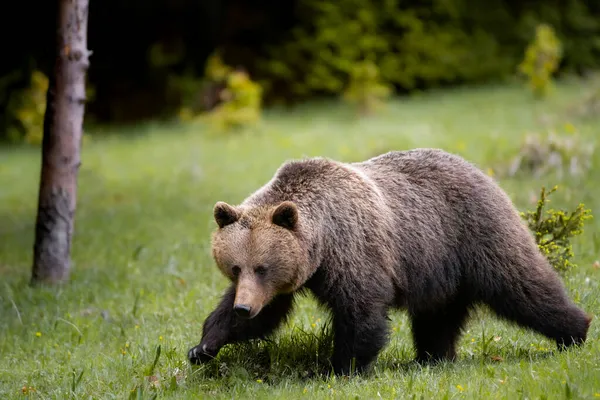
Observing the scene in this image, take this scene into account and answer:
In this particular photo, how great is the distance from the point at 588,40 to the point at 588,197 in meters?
13.3

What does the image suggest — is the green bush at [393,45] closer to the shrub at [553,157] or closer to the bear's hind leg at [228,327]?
the shrub at [553,157]

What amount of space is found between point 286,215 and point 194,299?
265 centimetres

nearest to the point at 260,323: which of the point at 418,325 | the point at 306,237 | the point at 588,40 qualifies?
the point at 306,237

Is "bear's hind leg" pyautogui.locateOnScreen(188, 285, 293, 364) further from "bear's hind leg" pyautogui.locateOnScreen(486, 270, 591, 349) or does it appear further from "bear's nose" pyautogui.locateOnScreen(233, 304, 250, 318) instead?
"bear's hind leg" pyautogui.locateOnScreen(486, 270, 591, 349)

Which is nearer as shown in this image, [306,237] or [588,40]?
[306,237]

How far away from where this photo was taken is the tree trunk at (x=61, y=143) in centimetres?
789

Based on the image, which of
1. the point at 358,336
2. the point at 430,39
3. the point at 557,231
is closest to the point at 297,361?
the point at 358,336

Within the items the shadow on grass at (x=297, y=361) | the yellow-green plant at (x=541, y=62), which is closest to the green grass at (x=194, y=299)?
the shadow on grass at (x=297, y=361)

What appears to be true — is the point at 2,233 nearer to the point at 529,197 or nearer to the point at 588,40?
the point at 529,197

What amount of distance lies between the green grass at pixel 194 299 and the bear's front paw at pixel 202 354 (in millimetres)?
84

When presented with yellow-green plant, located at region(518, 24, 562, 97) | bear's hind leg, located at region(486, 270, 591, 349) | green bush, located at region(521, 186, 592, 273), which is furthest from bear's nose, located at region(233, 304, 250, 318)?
yellow-green plant, located at region(518, 24, 562, 97)

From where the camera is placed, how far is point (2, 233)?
1095 cm

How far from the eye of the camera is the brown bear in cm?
515

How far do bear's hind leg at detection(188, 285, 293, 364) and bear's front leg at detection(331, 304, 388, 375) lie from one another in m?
0.55
